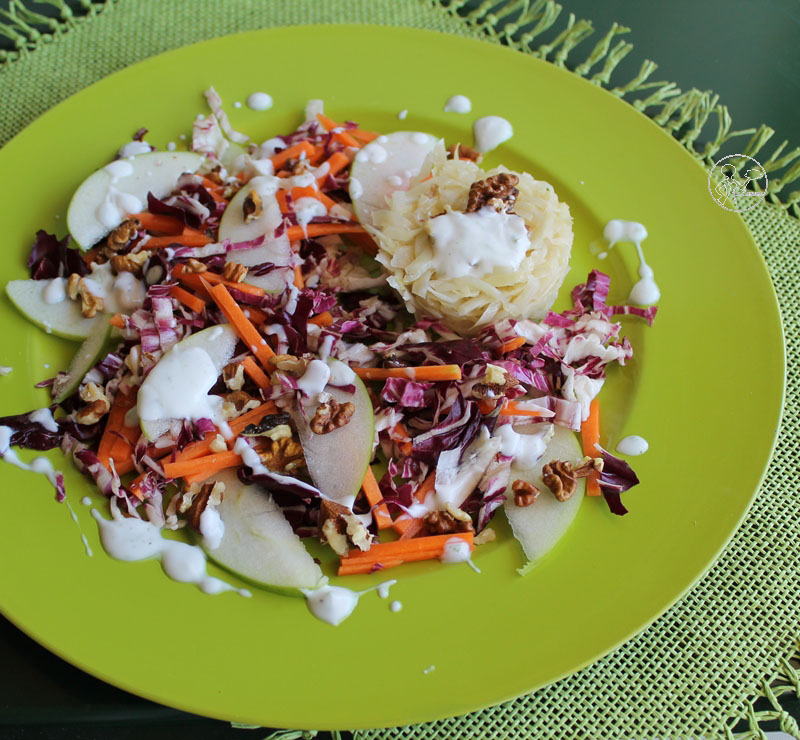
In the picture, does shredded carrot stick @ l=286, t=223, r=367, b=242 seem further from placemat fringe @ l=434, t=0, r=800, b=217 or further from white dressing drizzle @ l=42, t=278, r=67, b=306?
placemat fringe @ l=434, t=0, r=800, b=217

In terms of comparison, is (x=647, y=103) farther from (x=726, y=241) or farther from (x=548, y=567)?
(x=548, y=567)

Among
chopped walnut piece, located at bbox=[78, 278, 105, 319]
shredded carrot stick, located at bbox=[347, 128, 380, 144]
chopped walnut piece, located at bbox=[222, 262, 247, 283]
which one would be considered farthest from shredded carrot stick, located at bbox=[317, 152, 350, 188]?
chopped walnut piece, located at bbox=[78, 278, 105, 319]

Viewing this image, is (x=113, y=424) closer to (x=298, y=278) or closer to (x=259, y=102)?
(x=298, y=278)

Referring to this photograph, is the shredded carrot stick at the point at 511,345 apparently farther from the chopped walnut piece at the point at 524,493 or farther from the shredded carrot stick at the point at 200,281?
the shredded carrot stick at the point at 200,281

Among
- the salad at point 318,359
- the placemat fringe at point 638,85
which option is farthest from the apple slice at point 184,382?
the placemat fringe at point 638,85

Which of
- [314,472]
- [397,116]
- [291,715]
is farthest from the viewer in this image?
[397,116]

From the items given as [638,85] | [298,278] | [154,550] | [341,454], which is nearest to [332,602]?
[341,454]

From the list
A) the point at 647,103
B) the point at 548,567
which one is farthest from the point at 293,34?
the point at 548,567
